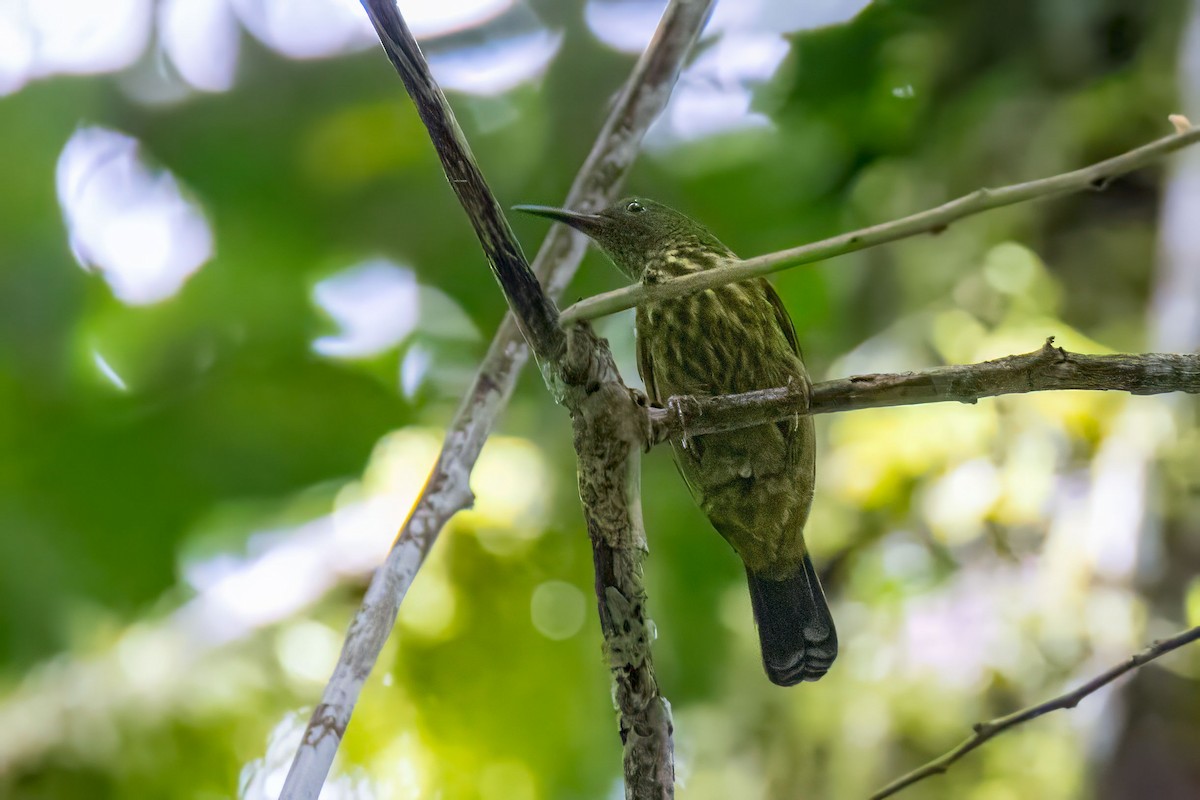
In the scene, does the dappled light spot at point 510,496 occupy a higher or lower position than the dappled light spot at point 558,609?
higher

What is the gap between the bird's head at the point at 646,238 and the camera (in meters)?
3.37

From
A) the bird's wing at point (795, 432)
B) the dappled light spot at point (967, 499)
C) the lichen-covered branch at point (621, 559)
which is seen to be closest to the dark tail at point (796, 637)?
the bird's wing at point (795, 432)

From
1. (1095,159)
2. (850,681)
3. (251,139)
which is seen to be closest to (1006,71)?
(1095,159)

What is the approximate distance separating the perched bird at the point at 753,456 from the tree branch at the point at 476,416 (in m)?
0.14

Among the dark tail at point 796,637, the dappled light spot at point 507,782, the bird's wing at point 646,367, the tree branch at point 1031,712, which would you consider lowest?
the tree branch at point 1031,712

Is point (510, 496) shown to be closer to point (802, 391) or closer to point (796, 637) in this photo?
point (796, 637)

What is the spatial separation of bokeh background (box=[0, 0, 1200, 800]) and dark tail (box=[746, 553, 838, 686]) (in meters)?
1.39

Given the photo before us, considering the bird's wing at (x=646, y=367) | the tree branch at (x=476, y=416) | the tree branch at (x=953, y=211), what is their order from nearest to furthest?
the tree branch at (x=953, y=211), the tree branch at (x=476, y=416), the bird's wing at (x=646, y=367)

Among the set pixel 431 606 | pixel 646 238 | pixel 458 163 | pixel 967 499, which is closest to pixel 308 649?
pixel 431 606

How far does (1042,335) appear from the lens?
15.0ft

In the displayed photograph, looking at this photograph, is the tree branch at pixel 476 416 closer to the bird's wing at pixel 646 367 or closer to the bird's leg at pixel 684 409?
the bird's wing at pixel 646 367

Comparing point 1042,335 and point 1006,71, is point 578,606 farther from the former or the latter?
point 1006,71

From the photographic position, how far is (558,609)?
475cm

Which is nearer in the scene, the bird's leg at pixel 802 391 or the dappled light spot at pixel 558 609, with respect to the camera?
the bird's leg at pixel 802 391
